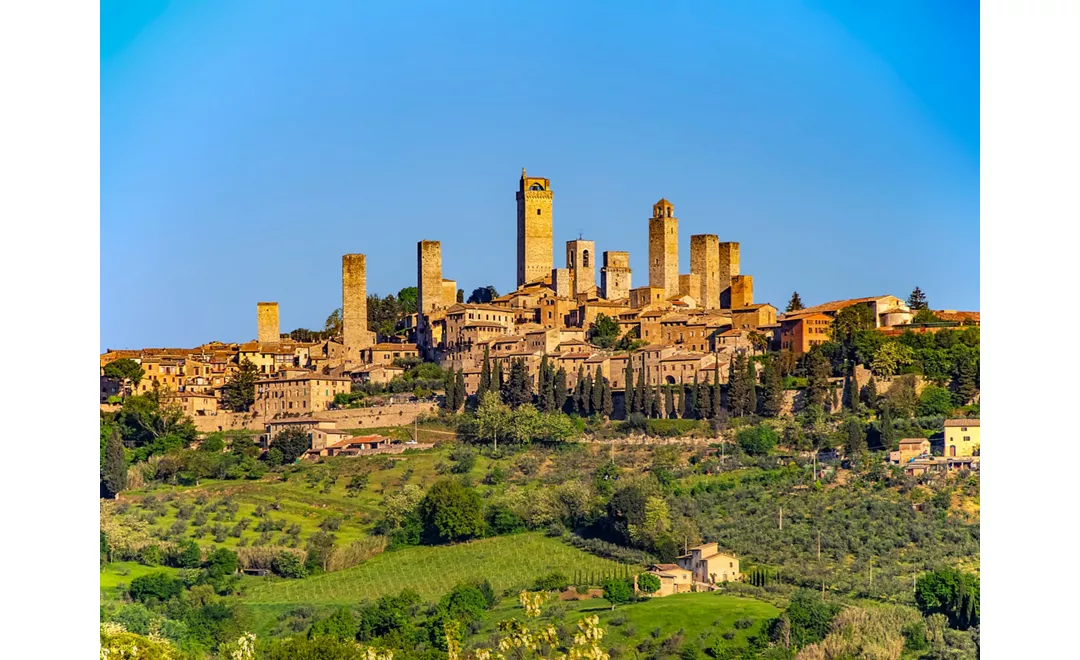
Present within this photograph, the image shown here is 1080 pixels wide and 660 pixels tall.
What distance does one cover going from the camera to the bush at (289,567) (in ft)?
61.6

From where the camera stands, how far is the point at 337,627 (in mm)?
15727

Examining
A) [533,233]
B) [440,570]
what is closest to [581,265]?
[533,233]

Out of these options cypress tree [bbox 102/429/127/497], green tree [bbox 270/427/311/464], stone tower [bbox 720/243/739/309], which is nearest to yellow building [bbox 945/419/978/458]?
green tree [bbox 270/427/311/464]

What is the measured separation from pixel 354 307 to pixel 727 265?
259 inches

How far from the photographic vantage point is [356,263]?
28656 mm

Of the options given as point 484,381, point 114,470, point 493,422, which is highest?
A: point 484,381

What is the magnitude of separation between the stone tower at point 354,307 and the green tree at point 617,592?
10.9 metres

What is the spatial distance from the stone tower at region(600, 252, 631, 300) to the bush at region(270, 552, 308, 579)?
11433 millimetres

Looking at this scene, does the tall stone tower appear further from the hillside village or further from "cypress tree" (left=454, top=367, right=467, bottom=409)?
"cypress tree" (left=454, top=367, right=467, bottom=409)

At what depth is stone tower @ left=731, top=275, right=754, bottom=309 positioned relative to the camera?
28656mm

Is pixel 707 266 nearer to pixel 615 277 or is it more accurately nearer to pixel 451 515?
pixel 615 277
